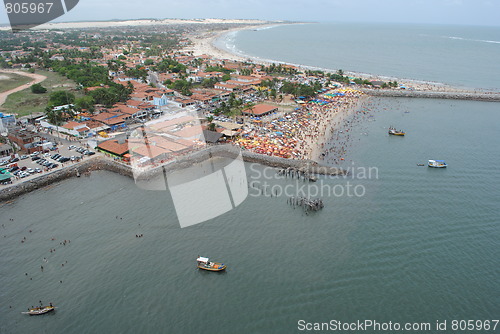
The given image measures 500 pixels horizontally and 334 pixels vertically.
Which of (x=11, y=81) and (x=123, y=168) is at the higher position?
(x=11, y=81)

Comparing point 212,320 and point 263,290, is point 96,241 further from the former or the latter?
point 263,290

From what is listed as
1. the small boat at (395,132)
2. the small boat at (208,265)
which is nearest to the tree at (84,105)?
the small boat at (208,265)

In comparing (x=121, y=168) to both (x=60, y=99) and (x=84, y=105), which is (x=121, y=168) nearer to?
(x=84, y=105)

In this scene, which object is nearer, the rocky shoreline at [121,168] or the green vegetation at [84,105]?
the rocky shoreline at [121,168]

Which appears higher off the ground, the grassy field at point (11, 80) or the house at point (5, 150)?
the grassy field at point (11, 80)

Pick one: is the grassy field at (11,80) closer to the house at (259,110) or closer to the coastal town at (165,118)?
the coastal town at (165,118)

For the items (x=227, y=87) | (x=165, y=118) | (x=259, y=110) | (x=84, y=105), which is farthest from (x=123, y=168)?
(x=227, y=87)

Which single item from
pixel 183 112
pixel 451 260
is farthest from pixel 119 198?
pixel 451 260

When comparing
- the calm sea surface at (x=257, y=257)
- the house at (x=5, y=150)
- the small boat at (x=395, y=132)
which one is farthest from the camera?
the small boat at (x=395, y=132)
